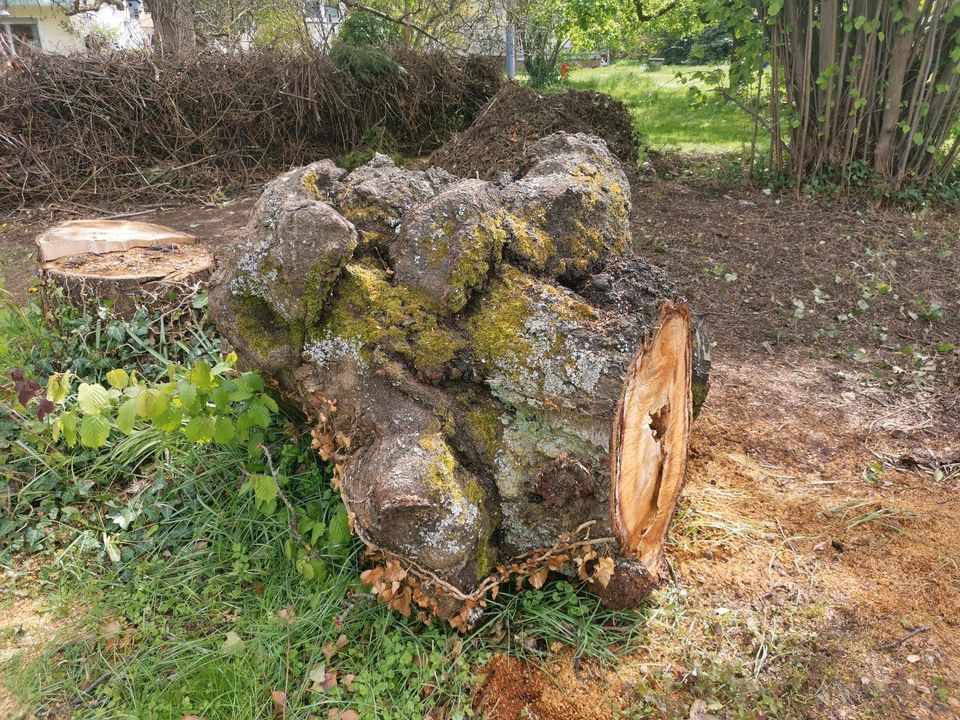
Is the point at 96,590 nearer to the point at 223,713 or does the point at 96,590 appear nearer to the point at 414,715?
the point at 223,713

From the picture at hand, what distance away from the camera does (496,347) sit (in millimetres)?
2133

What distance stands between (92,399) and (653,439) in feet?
6.16

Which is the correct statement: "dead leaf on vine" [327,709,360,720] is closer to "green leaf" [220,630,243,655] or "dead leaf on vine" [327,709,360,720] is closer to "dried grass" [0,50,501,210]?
"green leaf" [220,630,243,655]

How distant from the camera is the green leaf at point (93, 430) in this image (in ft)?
7.44

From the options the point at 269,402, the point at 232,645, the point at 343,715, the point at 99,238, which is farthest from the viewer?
the point at 99,238

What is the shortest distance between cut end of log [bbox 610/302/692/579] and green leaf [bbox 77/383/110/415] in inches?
66.6

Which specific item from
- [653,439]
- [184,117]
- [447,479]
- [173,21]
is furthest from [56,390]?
[173,21]

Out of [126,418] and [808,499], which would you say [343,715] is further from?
[808,499]

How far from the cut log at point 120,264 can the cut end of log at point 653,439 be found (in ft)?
8.04

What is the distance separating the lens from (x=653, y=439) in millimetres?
2295

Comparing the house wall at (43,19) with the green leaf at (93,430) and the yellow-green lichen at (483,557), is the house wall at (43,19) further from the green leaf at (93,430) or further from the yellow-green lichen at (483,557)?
the yellow-green lichen at (483,557)

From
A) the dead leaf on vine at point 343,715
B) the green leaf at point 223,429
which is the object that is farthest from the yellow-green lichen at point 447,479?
the green leaf at point 223,429

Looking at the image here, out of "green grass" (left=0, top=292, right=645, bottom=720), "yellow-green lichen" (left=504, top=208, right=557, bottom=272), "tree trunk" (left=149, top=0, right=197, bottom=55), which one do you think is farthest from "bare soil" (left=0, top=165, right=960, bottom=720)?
"tree trunk" (left=149, top=0, right=197, bottom=55)

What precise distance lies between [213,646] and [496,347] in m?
1.28
